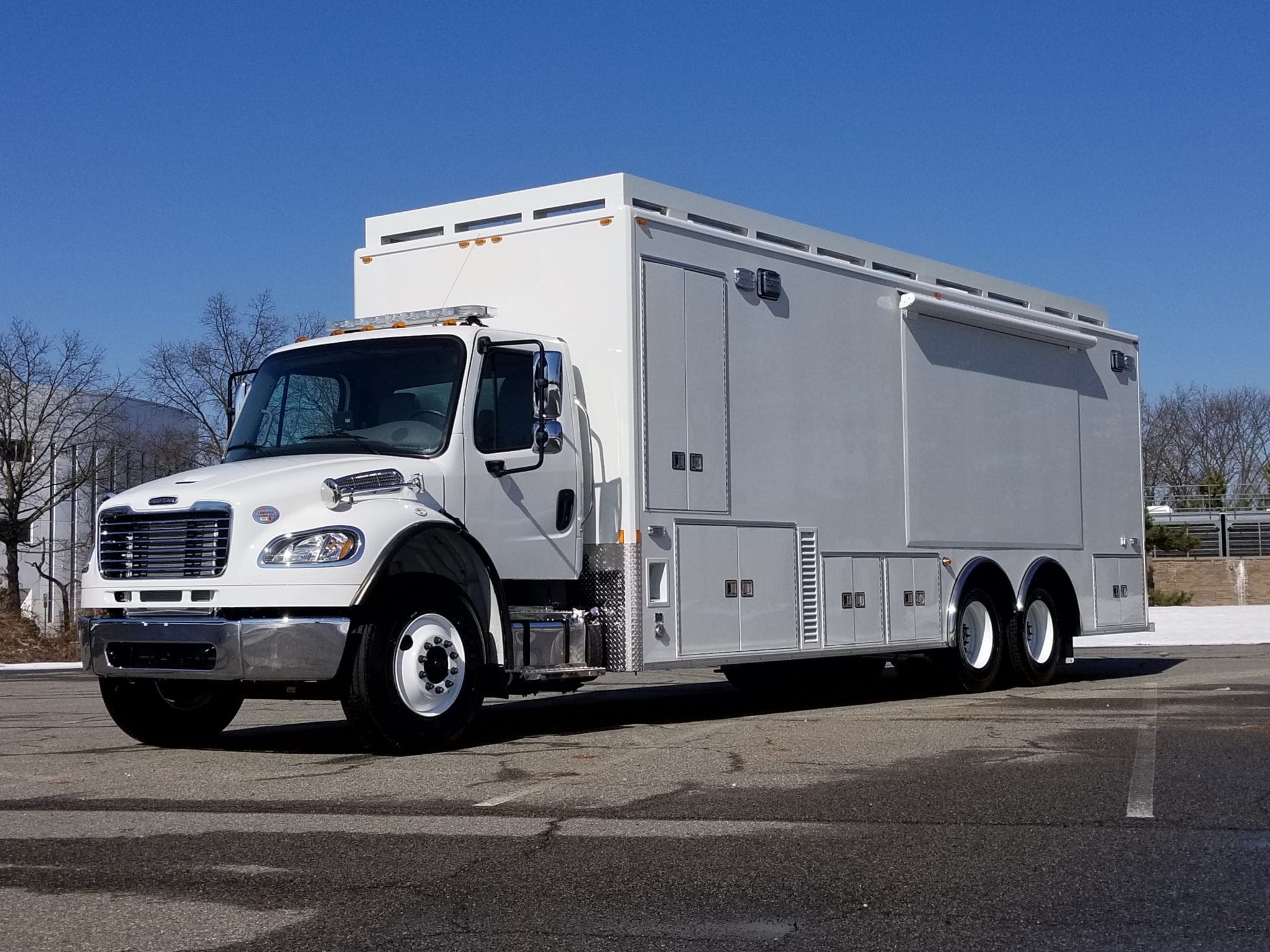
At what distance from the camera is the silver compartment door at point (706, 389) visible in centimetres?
1188

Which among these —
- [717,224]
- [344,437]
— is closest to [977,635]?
[717,224]

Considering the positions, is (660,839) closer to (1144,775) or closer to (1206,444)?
(1144,775)

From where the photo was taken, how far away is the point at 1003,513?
15.6 m

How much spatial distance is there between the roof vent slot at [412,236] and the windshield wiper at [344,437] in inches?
97.9

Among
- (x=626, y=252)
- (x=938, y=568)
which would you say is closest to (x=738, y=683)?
(x=938, y=568)

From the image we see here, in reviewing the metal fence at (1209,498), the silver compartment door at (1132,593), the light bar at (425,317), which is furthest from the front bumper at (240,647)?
the metal fence at (1209,498)

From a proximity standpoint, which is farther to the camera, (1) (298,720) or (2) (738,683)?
(2) (738,683)

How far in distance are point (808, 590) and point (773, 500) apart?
822 millimetres

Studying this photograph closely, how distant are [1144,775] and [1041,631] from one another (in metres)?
7.87

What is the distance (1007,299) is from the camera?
53.6 ft

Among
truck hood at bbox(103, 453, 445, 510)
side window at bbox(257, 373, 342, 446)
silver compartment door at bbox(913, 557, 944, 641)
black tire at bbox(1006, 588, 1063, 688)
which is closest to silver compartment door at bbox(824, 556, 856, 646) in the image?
silver compartment door at bbox(913, 557, 944, 641)

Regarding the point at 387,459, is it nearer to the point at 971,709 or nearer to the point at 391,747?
A: the point at 391,747

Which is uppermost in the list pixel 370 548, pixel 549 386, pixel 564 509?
pixel 549 386

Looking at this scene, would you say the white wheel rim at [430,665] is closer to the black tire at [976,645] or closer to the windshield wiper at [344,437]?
the windshield wiper at [344,437]
